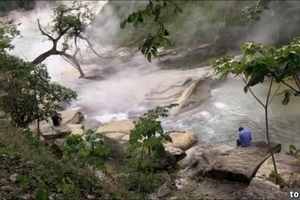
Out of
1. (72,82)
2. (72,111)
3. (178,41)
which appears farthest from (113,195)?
(178,41)

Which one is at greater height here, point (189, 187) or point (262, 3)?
point (262, 3)

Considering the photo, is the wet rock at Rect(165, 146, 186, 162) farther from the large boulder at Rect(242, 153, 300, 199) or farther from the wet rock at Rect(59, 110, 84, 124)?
the wet rock at Rect(59, 110, 84, 124)

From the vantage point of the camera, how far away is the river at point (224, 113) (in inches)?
400

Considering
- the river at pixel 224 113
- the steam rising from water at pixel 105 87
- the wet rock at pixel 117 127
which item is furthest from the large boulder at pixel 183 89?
the wet rock at pixel 117 127

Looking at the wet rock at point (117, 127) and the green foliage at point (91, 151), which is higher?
the green foliage at point (91, 151)

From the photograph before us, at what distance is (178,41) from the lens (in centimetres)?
1853

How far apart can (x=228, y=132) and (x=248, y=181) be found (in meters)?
4.22

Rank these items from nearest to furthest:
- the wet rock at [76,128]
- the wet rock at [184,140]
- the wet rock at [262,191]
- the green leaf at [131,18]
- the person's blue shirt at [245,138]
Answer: the green leaf at [131,18]
the wet rock at [262,191]
the person's blue shirt at [245,138]
the wet rock at [184,140]
the wet rock at [76,128]

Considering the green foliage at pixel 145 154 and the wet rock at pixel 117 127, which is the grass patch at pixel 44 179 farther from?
the wet rock at pixel 117 127

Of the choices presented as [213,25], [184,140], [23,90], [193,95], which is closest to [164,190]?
[23,90]

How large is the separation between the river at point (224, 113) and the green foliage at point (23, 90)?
391 cm

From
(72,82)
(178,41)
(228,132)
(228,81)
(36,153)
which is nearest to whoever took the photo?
(36,153)

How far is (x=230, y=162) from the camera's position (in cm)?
678

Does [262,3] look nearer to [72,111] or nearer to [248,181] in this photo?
[248,181]
